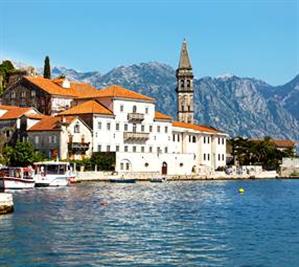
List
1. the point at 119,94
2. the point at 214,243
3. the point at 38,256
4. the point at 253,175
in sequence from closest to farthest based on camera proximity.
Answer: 1. the point at 38,256
2. the point at 214,243
3. the point at 119,94
4. the point at 253,175

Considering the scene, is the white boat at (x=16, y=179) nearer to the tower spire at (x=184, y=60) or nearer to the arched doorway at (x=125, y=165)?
the arched doorway at (x=125, y=165)

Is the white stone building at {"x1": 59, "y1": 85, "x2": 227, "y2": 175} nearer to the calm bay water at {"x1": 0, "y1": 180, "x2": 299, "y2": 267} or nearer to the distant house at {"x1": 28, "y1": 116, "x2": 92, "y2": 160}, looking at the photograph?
the distant house at {"x1": 28, "y1": 116, "x2": 92, "y2": 160}

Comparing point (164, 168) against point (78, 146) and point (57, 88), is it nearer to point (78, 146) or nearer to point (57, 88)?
point (78, 146)

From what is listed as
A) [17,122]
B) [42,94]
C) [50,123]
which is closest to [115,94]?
[42,94]

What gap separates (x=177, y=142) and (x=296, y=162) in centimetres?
2861

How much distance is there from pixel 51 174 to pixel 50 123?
17813 millimetres

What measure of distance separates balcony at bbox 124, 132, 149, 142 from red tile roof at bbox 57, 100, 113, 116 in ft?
13.2

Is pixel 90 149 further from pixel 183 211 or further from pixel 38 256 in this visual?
pixel 38 256

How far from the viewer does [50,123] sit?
282 feet

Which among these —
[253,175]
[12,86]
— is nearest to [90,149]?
[12,86]

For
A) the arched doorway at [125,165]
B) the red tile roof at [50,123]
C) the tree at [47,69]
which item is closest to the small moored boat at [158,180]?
the arched doorway at [125,165]

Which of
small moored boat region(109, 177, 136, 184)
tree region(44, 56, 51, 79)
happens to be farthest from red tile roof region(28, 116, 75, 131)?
tree region(44, 56, 51, 79)

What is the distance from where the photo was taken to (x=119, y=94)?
306ft

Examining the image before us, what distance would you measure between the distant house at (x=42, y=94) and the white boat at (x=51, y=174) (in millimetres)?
23301
